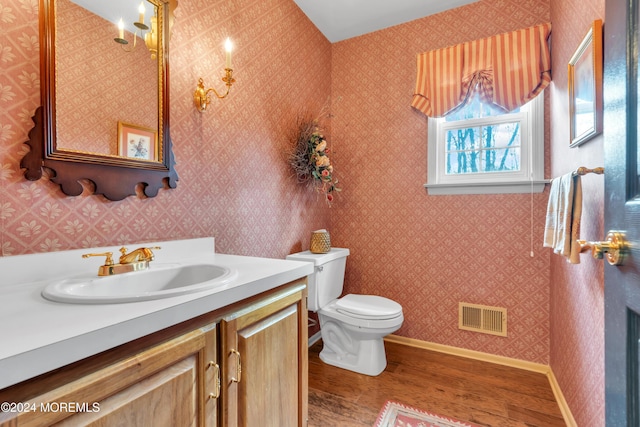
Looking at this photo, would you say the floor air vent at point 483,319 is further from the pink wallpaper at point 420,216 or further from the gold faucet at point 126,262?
the gold faucet at point 126,262

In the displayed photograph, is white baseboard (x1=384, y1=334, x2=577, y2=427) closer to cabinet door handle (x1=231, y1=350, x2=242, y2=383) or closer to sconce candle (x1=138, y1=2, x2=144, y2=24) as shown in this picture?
cabinet door handle (x1=231, y1=350, x2=242, y2=383)

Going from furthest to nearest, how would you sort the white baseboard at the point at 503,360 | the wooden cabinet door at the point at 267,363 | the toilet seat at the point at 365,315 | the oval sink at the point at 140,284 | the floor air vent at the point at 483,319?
the floor air vent at the point at 483,319, the toilet seat at the point at 365,315, the white baseboard at the point at 503,360, the wooden cabinet door at the point at 267,363, the oval sink at the point at 140,284

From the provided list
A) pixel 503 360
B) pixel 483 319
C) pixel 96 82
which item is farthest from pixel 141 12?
pixel 503 360

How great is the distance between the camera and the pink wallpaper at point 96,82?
3.29 feet

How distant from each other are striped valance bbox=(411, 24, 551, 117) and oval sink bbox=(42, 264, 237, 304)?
1.95m

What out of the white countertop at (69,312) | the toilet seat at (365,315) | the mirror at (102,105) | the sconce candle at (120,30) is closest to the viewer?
the white countertop at (69,312)

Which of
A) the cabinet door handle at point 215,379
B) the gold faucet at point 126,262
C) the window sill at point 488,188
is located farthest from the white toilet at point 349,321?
the cabinet door handle at point 215,379

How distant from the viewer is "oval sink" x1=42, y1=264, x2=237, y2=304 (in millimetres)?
711

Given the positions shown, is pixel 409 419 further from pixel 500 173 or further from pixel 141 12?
pixel 141 12

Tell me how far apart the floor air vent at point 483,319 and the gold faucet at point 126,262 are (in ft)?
6.78

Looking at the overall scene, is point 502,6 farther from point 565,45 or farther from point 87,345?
point 87,345

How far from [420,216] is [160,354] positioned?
2.04 m

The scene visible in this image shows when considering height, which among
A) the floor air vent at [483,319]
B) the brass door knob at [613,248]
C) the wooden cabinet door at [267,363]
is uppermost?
the brass door knob at [613,248]

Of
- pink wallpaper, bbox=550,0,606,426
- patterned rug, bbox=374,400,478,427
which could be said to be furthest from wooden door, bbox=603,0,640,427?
patterned rug, bbox=374,400,478,427
